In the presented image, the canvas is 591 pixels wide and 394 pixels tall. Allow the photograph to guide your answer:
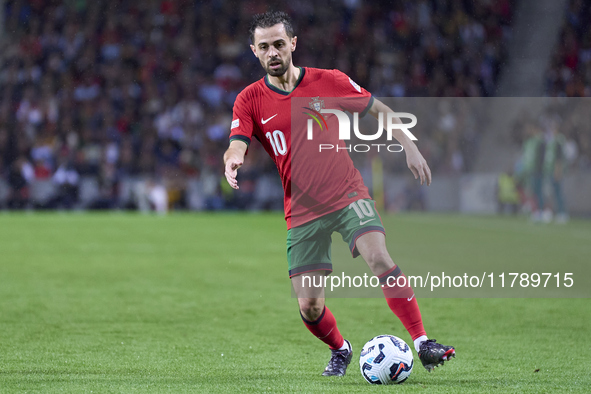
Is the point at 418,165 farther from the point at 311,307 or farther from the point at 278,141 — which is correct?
the point at 311,307

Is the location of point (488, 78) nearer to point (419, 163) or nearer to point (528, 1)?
point (528, 1)

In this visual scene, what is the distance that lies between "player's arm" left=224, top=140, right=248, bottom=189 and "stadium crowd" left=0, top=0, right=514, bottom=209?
17063 millimetres

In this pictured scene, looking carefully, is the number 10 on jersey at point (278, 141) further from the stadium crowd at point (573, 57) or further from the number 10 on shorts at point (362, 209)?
the stadium crowd at point (573, 57)

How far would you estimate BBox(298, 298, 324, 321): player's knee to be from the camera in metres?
4.76

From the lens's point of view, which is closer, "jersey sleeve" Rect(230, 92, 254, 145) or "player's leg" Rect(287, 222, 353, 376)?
"player's leg" Rect(287, 222, 353, 376)

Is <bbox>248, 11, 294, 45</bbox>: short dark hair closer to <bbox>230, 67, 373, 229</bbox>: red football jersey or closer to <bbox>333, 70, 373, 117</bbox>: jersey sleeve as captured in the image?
<bbox>230, 67, 373, 229</bbox>: red football jersey

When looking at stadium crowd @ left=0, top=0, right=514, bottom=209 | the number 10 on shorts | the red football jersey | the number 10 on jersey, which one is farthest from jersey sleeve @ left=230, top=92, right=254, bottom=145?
stadium crowd @ left=0, top=0, right=514, bottom=209

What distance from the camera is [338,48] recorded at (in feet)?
86.1

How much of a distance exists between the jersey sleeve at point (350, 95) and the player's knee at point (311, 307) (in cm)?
117

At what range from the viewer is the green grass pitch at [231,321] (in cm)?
457

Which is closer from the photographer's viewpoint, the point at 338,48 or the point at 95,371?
the point at 95,371

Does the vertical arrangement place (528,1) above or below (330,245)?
above

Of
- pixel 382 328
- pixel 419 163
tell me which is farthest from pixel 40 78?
pixel 419 163

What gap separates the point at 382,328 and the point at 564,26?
21514mm
